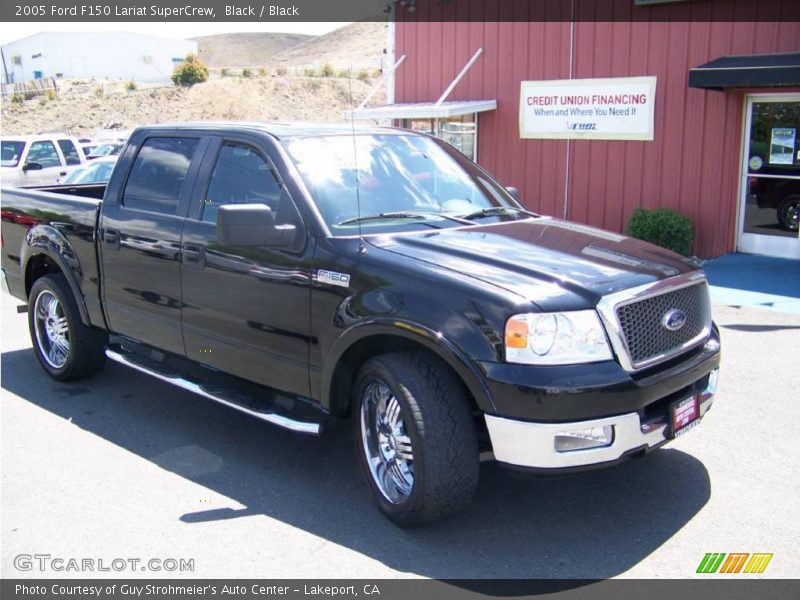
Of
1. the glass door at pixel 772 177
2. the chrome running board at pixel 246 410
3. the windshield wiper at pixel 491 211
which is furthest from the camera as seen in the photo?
the glass door at pixel 772 177

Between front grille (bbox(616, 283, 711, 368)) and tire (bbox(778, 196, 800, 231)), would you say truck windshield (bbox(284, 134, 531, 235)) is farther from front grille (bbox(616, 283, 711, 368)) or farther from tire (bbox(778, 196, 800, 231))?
tire (bbox(778, 196, 800, 231))

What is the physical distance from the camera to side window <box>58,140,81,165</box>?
1973 cm

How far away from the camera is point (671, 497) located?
4.54 metres

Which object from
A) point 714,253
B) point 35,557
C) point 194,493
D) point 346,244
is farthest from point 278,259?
point 714,253

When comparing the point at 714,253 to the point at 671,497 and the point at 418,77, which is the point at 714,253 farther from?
the point at 671,497

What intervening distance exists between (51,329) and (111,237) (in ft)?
4.58

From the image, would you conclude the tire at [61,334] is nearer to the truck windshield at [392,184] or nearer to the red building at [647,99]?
the truck windshield at [392,184]

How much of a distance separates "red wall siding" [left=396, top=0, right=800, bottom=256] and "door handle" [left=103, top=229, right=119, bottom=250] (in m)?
9.20

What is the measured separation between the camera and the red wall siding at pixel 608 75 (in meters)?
12.1

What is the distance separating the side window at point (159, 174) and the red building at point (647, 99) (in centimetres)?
797

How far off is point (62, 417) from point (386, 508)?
9.49 ft

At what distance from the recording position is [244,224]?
4352mm

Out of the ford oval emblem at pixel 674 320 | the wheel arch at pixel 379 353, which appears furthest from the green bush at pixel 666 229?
the wheel arch at pixel 379 353

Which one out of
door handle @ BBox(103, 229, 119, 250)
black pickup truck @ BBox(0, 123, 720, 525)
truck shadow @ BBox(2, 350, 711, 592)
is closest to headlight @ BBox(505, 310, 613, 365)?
black pickup truck @ BBox(0, 123, 720, 525)
